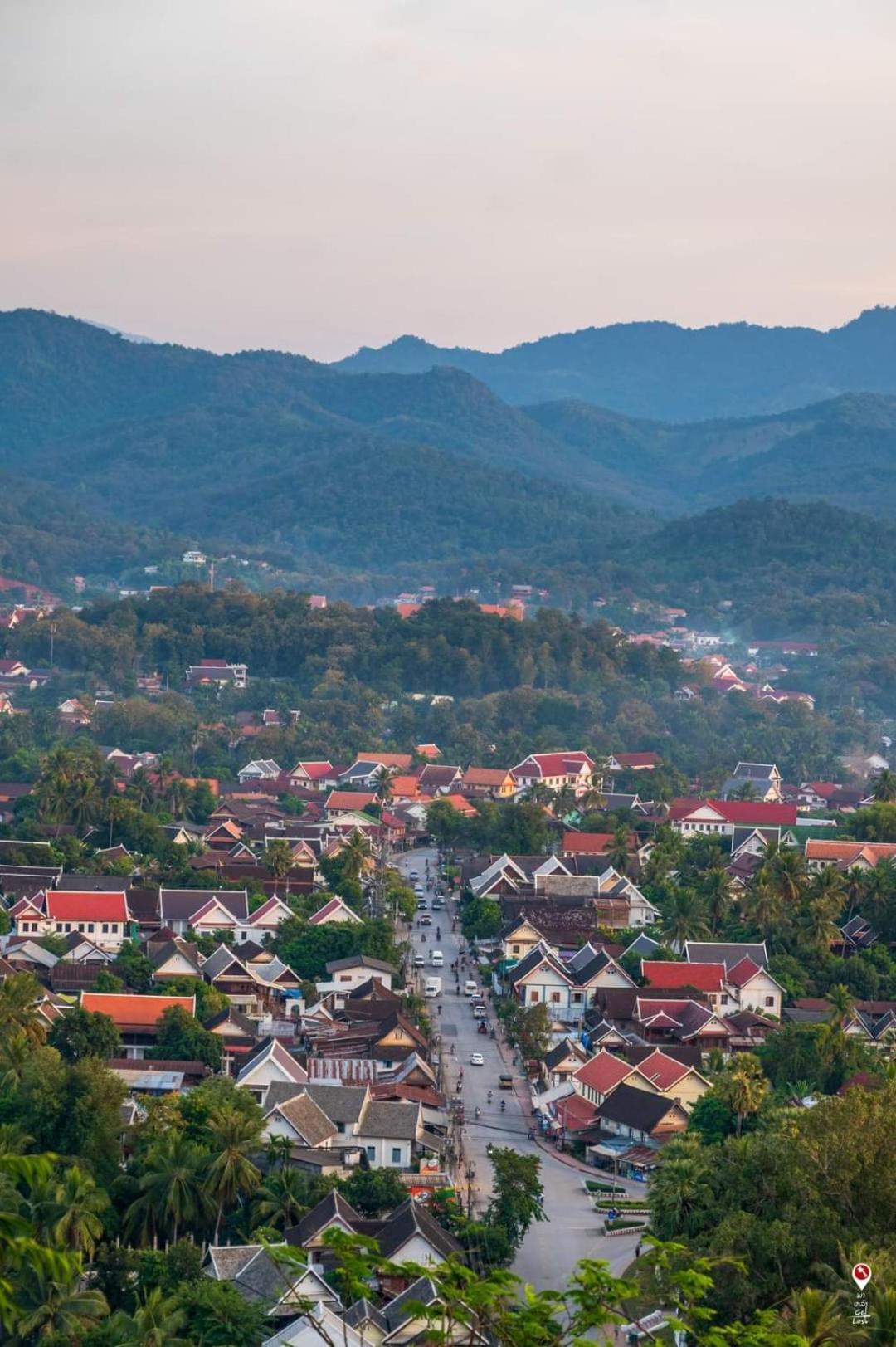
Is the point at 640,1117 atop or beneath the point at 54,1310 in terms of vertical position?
beneath

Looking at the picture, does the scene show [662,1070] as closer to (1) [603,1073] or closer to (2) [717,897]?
(1) [603,1073]

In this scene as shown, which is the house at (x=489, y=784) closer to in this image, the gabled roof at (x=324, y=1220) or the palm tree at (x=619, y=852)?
the palm tree at (x=619, y=852)

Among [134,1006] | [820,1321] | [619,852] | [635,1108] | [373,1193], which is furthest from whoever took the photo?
[619,852]

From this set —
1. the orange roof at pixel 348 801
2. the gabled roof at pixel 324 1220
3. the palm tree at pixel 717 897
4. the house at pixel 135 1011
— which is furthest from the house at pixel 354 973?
the orange roof at pixel 348 801

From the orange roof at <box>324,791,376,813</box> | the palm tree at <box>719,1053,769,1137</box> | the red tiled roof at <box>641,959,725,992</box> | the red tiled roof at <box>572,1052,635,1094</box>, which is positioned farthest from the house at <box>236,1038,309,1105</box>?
the orange roof at <box>324,791,376,813</box>

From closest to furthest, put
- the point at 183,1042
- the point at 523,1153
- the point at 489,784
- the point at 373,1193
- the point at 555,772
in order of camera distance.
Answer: the point at 373,1193 < the point at 523,1153 < the point at 183,1042 < the point at 489,784 < the point at 555,772

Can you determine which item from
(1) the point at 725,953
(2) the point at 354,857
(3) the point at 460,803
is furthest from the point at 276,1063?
(3) the point at 460,803

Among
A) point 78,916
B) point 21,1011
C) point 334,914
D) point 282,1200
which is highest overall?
point 21,1011
